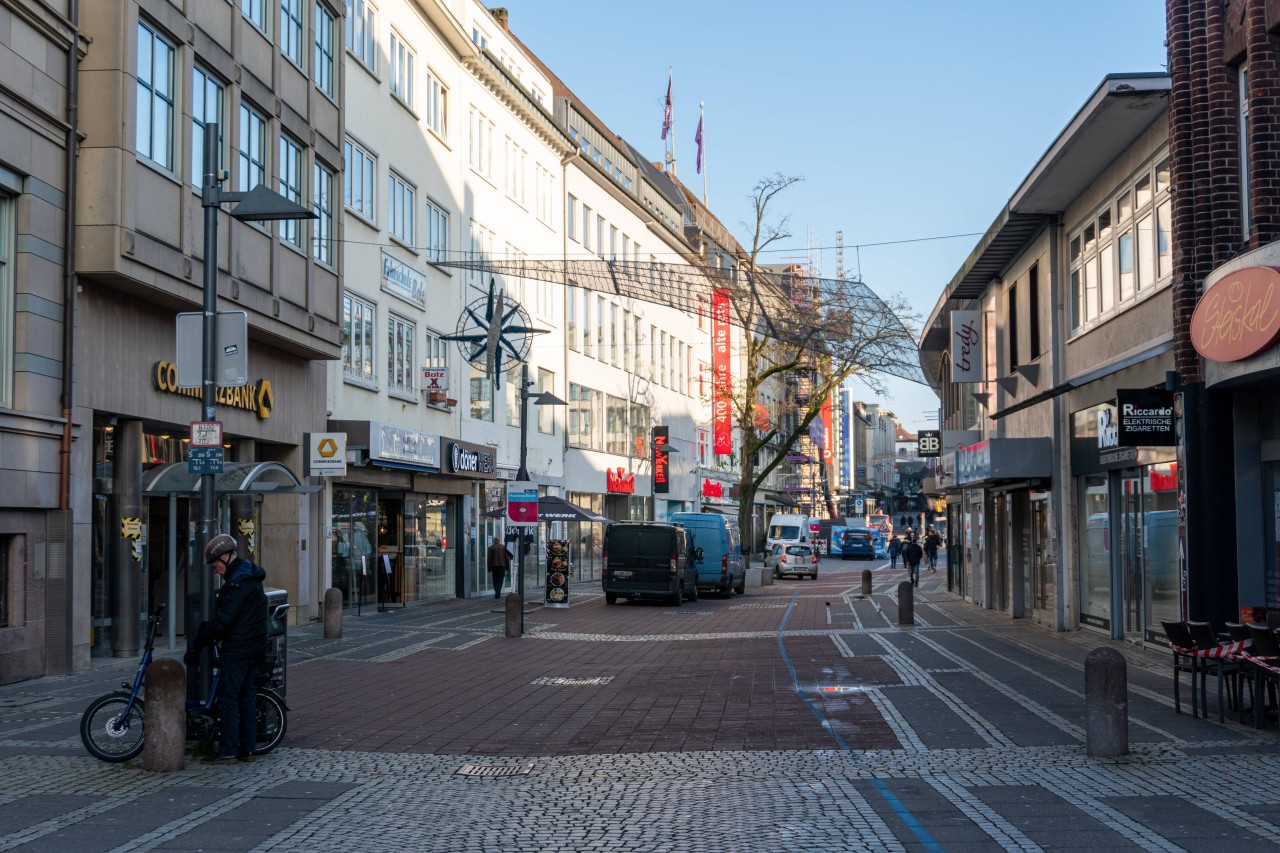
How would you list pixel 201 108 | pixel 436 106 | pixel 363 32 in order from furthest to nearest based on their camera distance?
pixel 436 106 < pixel 363 32 < pixel 201 108

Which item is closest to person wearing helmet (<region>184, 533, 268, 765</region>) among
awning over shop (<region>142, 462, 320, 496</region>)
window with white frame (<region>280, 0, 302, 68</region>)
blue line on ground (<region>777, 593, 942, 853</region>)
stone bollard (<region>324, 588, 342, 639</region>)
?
blue line on ground (<region>777, 593, 942, 853</region>)

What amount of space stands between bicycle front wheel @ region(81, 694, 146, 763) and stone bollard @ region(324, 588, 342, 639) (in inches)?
493

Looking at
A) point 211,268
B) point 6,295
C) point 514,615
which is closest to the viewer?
point 211,268

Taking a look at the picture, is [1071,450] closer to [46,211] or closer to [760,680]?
[760,680]

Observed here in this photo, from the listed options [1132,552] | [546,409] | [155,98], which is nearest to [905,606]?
[1132,552]

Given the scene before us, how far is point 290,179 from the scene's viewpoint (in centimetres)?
2514

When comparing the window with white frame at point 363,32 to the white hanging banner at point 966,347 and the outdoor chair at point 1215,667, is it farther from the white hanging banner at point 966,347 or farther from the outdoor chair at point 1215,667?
the outdoor chair at point 1215,667

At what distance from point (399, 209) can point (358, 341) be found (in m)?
4.50

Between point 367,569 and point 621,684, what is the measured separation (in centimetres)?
1637

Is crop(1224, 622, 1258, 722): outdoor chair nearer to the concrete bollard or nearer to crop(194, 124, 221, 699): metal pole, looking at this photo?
the concrete bollard

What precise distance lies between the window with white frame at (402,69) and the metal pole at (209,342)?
21.2 meters

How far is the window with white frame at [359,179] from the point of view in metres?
30.8

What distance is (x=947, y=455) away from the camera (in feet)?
124

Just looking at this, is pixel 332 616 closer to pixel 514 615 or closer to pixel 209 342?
pixel 514 615
